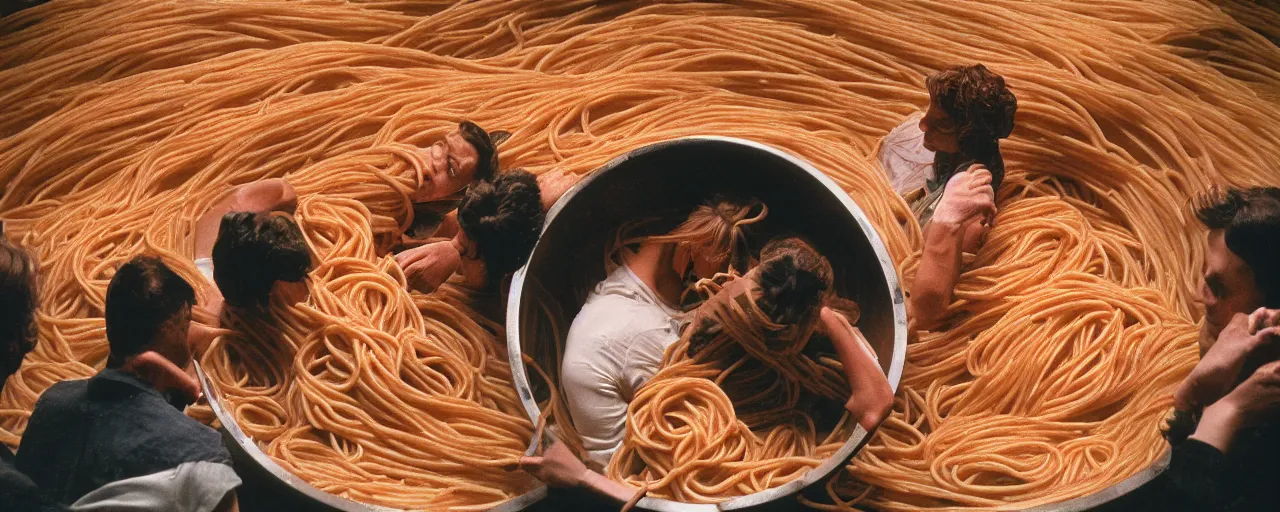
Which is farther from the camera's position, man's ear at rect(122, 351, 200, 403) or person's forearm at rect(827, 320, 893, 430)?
person's forearm at rect(827, 320, 893, 430)

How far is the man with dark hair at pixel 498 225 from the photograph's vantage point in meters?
3.06

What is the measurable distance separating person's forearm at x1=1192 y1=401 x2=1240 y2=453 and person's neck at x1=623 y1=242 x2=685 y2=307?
1128 mm

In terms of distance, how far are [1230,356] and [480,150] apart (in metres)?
1.71

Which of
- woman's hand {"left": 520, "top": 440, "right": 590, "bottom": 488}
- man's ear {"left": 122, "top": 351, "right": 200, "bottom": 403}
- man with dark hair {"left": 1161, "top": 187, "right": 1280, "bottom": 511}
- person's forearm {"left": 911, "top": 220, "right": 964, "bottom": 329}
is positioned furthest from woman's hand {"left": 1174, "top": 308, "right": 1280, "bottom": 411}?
man's ear {"left": 122, "top": 351, "right": 200, "bottom": 403}

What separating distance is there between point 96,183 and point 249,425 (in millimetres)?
840

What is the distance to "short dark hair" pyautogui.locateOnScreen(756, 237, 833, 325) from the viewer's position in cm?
288

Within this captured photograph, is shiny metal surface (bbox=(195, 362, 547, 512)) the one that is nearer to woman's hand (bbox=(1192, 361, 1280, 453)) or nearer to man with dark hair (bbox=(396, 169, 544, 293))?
man with dark hair (bbox=(396, 169, 544, 293))

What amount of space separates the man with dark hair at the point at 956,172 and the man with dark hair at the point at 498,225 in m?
0.90

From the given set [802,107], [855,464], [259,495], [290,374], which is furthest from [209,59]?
[855,464]

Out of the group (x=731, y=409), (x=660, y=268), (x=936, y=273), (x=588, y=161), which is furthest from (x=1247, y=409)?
(x=588, y=161)

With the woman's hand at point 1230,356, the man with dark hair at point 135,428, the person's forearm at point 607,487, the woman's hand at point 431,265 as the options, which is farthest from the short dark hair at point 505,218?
the woman's hand at point 1230,356

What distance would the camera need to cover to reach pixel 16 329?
8.68 feet

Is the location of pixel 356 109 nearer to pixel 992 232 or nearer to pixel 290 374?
pixel 290 374

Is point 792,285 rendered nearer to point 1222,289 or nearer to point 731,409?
point 731,409
